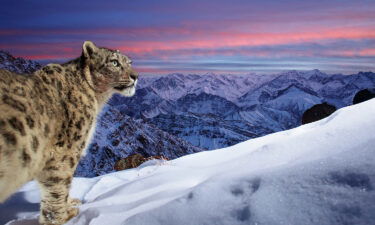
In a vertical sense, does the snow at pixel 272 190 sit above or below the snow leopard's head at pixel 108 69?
below

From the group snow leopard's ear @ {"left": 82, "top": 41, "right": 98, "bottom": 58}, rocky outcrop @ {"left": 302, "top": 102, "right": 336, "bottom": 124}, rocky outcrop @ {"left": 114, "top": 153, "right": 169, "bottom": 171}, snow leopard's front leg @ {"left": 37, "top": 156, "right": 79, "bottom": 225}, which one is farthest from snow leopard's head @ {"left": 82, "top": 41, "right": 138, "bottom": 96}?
rocky outcrop @ {"left": 302, "top": 102, "right": 336, "bottom": 124}

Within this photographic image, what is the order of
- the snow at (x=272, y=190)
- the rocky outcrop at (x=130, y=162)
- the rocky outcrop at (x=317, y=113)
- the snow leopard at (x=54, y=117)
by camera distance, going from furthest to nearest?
the rocky outcrop at (x=317, y=113) < the rocky outcrop at (x=130, y=162) < the snow leopard at (x=54, y=117) < the snow at (x=272, y=190)

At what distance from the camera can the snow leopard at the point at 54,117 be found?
5344mm

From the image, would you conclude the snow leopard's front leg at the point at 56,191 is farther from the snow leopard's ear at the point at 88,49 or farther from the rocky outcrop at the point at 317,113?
the rocky outcrop at the point at 317,113

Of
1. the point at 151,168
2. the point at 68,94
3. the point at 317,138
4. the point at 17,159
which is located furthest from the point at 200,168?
the point at 17,159

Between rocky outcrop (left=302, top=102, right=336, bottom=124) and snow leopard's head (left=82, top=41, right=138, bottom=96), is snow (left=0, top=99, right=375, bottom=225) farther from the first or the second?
rocky outcrop (left=302, top=102, right=336, bottom=124)

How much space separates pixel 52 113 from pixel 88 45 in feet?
7.33

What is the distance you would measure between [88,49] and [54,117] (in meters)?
2.21

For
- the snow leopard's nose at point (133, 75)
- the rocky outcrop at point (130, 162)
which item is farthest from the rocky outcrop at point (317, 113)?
the snow leopard's nose at point (133, 75)

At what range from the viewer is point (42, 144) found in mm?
5906

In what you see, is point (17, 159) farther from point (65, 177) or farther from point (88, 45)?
point (88, 45)

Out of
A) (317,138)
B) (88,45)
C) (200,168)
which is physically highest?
(88,45)

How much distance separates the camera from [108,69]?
26.2 ft

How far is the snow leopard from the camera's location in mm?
5344
